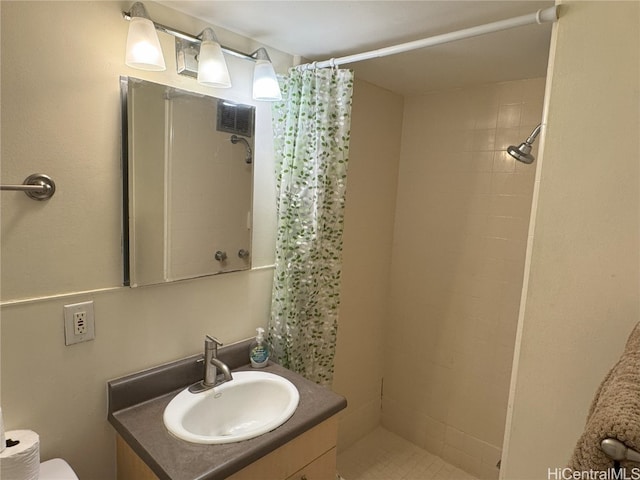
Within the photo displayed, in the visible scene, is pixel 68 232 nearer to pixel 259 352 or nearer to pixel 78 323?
pixel 78 323

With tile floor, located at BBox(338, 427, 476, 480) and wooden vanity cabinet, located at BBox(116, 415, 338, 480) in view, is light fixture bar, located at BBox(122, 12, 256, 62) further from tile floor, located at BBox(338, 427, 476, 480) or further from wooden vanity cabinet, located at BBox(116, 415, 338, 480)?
tile floor, located at BBox(338, 427, 476, 480)

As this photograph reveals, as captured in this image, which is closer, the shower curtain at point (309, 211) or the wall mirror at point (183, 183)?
the wall mirror at point (183, 183)

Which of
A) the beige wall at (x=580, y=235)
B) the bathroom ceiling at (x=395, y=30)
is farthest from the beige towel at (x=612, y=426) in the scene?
the bathroom ceiling at (x=395, y=30)

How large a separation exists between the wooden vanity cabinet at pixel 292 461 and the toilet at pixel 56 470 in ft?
0.54

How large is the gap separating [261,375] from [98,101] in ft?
3.73

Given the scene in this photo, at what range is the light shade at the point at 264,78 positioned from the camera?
149cm

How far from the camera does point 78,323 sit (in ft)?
4.04

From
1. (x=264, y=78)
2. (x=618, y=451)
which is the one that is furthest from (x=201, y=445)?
(x=264, y=78)

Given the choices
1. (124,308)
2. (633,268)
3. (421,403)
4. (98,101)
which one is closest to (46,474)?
(124,308)

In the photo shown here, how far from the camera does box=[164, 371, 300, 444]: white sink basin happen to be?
53.5 inches

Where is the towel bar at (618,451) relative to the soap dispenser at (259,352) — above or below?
above

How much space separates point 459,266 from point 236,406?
1.46 metres

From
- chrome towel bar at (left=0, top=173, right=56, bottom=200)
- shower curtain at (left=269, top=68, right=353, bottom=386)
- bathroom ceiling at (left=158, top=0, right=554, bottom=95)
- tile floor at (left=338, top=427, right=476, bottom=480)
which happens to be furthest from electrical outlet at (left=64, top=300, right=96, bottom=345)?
tile floor at (left=338, top=427, right=476, bottom=480)

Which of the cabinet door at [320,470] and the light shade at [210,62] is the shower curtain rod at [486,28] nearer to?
the light shade at [210,62]
